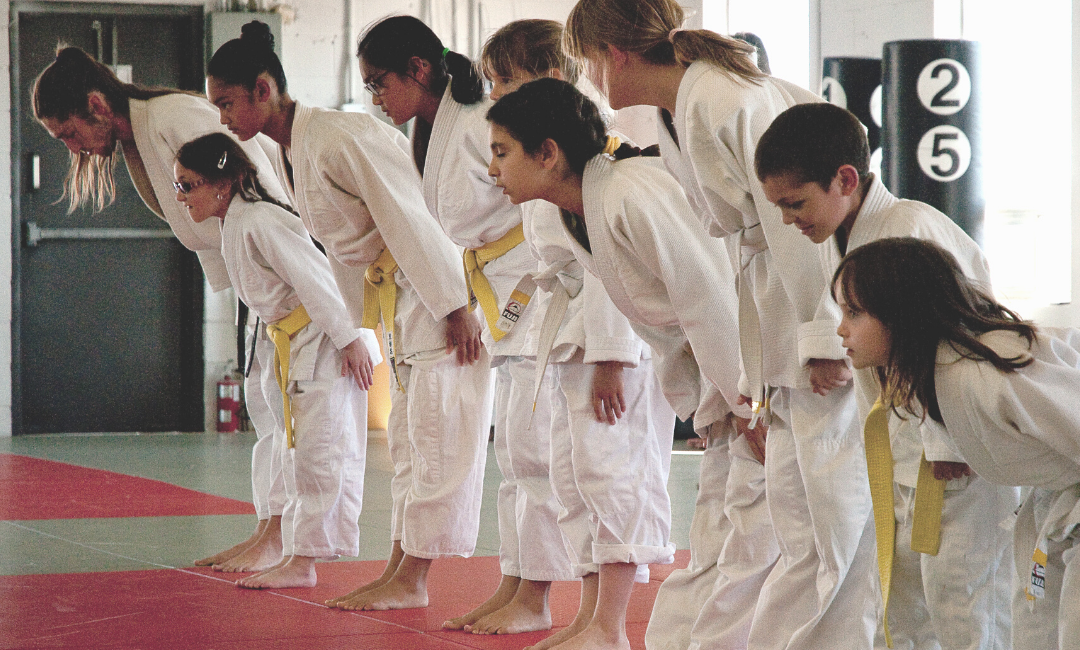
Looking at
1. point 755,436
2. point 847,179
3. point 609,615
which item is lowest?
point 609,615

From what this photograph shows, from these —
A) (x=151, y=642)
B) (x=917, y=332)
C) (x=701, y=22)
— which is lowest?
(x=151, y=642)

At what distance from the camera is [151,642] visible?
2.44 m

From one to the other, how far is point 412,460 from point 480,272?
1.73ft

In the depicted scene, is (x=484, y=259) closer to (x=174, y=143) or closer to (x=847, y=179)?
(x=847, y=179)

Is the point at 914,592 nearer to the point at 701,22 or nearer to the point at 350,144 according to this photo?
the point at 350,144

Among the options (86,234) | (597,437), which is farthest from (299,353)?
(86,234)

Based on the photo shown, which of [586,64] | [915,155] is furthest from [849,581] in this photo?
[915,155]

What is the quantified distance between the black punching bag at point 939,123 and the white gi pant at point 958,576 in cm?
380

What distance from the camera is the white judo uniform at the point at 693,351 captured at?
2068 mm

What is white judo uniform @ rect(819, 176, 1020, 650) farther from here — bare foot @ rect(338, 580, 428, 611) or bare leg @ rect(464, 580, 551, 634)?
bare foot @ rect(338, 580, 428, 611)

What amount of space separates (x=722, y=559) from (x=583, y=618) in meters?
0.39

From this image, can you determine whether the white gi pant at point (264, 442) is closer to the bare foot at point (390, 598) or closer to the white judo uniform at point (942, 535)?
the bare foot at point (390, 598)

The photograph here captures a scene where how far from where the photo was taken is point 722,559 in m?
2.09

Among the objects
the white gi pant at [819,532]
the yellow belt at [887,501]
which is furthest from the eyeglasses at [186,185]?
the yellow belt at [887,501]
